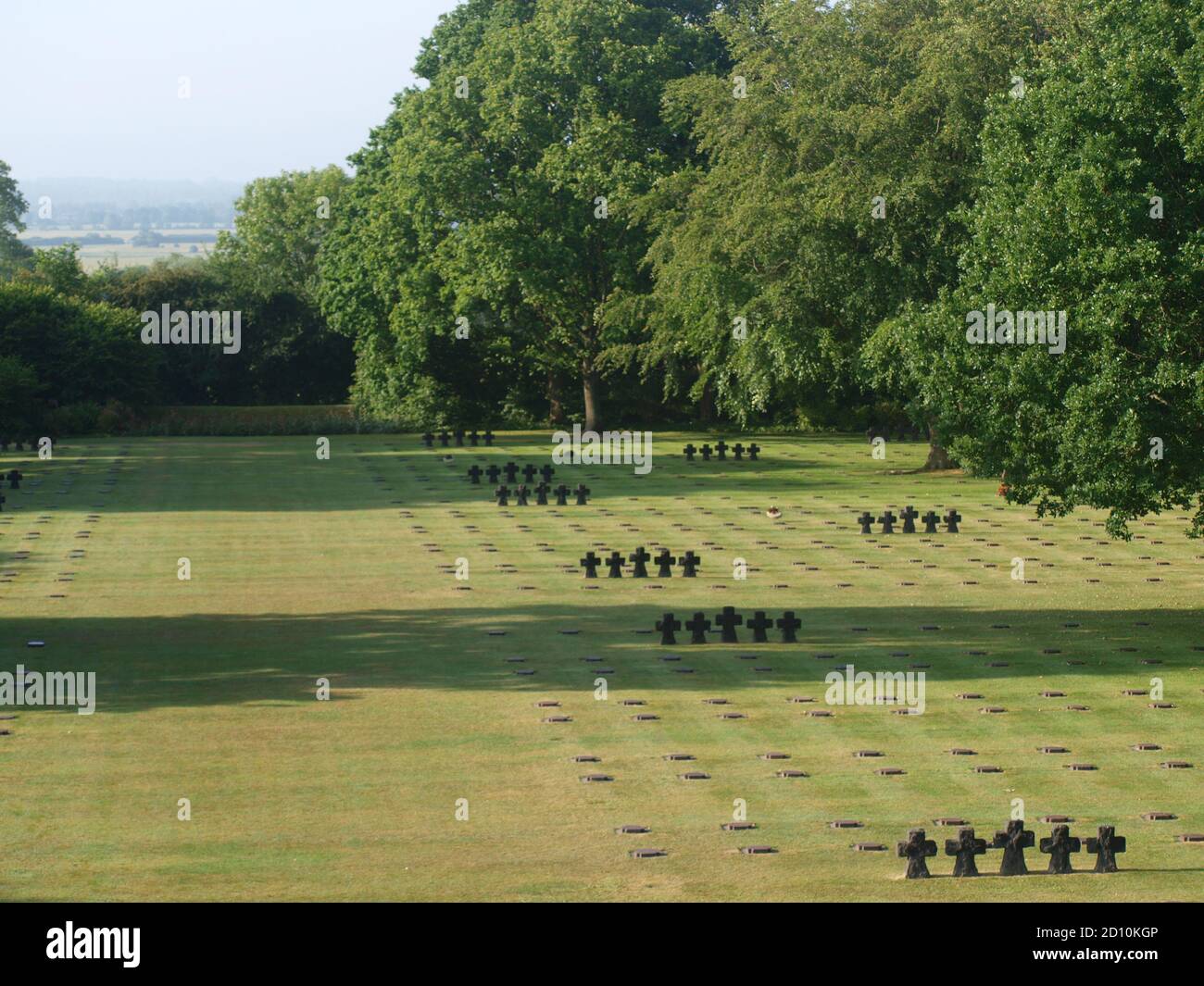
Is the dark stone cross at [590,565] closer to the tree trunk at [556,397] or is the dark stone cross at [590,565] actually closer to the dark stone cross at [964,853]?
the dark stone cross at [964,853]

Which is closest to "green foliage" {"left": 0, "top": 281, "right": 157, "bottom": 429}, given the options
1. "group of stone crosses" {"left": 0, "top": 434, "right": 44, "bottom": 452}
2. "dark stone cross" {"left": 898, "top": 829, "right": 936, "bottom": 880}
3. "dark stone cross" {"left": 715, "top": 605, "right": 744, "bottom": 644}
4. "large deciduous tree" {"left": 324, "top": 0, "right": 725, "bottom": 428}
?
"group of stone crosses" {"left": 0, "top": 434, "right": 44, "bottom": 452}

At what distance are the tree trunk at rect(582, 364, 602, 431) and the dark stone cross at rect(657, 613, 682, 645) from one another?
141 feet

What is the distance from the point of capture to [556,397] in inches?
2793

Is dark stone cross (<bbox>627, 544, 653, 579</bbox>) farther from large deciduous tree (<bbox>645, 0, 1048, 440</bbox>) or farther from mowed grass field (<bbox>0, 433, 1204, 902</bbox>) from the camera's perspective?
large deciduous tree (<bbox>645, 0, 1048, 440</bbox>)

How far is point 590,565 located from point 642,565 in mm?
948

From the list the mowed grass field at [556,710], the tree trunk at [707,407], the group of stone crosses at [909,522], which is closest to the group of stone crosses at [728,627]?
the mowed grass field at [556,710]

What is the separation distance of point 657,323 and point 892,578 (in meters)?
26.5

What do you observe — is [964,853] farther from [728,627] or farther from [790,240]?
[790,240]

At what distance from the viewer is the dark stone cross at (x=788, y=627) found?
24.6 meters

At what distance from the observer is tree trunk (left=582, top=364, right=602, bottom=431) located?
221 ft

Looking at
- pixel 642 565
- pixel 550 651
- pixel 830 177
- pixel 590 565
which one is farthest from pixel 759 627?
pixel 830 177

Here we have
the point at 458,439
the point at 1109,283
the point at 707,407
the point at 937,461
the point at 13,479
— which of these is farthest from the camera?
the point at 707,407

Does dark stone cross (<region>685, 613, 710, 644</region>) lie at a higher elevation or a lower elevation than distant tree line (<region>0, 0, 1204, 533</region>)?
lower

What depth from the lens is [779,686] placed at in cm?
2164
